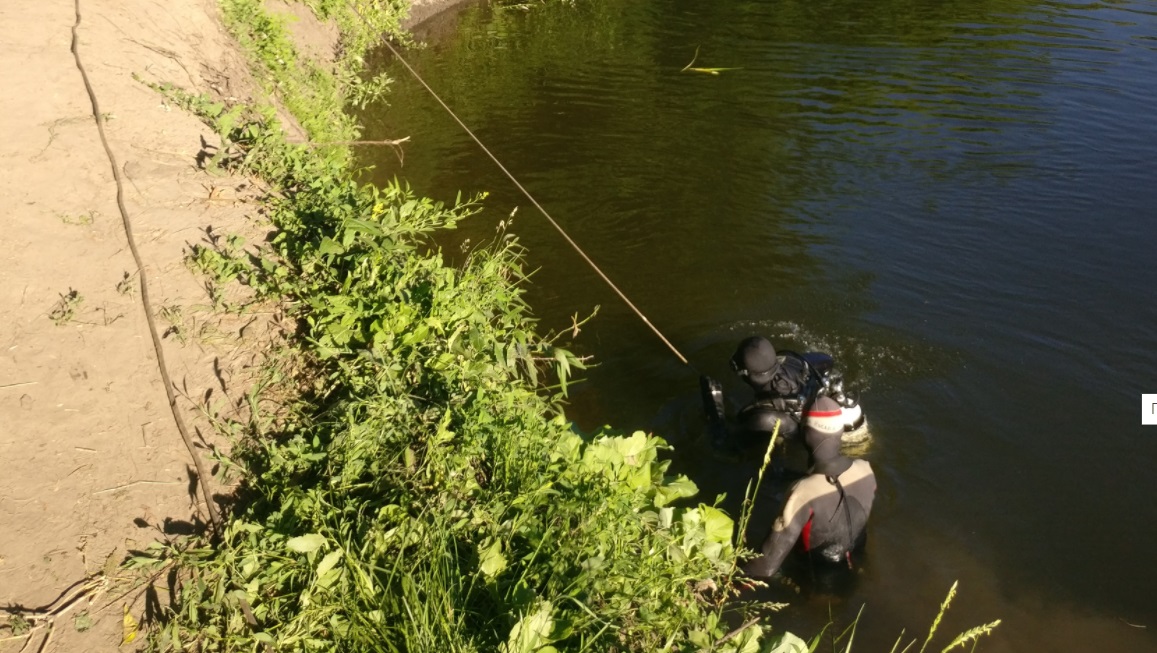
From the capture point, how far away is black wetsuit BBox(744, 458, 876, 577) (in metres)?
4.93

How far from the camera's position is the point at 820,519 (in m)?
4.98

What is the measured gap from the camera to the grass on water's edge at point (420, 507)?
10.4ft

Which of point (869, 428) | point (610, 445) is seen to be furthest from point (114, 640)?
point (869, 428)

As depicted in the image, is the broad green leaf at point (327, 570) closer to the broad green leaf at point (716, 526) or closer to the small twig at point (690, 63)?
the broad green leaf at point (716, 526)

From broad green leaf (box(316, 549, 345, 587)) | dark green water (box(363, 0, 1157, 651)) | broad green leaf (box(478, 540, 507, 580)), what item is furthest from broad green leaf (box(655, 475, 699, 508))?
broad green leaf (box(316, 549, 345, 587))

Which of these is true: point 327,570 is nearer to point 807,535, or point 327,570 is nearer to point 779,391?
point 807,535

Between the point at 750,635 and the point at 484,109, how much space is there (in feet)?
32.9

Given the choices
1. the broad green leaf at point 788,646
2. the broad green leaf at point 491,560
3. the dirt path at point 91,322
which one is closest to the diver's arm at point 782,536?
the broad green leaf at point 788,646

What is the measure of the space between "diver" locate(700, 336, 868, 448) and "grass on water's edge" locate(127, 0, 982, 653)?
4.71 feet

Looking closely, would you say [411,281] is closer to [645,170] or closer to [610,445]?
[610,445]

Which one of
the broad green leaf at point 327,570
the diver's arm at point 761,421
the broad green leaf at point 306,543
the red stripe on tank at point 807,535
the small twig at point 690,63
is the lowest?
the red stripe on tank at point 807,535

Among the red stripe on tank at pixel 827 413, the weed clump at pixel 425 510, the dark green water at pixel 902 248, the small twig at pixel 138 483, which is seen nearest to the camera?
the weed clump at pixel 425 510

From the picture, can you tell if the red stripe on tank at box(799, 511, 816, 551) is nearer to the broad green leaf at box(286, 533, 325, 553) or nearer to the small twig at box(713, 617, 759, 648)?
the small twig at box(713, 617, 759, 648)

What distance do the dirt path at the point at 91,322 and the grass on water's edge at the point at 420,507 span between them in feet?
0.87
